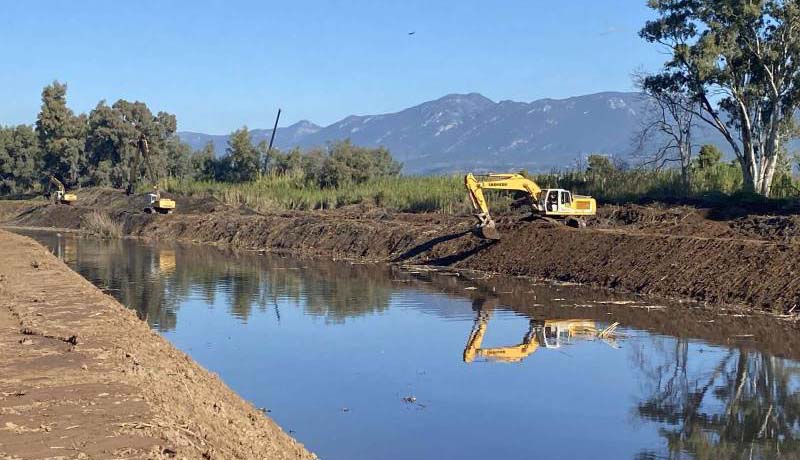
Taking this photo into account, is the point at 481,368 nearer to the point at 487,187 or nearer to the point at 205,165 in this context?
the point at 487,187

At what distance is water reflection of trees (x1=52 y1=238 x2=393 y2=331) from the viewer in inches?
990

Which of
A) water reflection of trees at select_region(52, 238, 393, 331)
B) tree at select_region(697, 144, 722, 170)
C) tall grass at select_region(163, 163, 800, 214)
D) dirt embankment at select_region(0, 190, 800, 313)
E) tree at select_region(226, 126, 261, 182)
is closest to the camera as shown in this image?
dirt embankment at select_region(0, 190, 800, 313)

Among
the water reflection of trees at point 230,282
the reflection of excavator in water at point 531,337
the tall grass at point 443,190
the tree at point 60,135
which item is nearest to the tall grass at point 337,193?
the tall grass at point 443,190

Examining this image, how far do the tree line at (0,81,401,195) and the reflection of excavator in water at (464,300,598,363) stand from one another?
44.1m

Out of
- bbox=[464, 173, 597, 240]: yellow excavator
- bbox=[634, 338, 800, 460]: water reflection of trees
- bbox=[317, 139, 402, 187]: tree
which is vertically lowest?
bbox=[634, 338, 800, 460]: water reflection of trees

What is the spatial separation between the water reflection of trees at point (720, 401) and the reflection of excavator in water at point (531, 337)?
1897mm

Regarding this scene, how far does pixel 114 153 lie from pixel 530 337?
65.5 metres

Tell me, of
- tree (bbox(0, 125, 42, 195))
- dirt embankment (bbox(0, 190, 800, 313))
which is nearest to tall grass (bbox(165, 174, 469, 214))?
dirt embankment (bbox(0, 190, 800, 313))

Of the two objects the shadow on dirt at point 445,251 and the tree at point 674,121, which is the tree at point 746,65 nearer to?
the tree at point 674,121

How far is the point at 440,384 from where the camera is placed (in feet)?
51.6

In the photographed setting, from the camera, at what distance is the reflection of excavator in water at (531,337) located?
1830 centimetres

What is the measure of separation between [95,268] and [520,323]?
18453 mm

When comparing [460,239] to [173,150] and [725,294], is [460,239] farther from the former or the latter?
[173,150]

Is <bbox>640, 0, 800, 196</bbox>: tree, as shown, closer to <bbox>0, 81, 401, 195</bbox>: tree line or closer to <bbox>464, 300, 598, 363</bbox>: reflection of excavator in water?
<bbox>464, 300, 598, 363</bbox>: reflection of excavator in water
